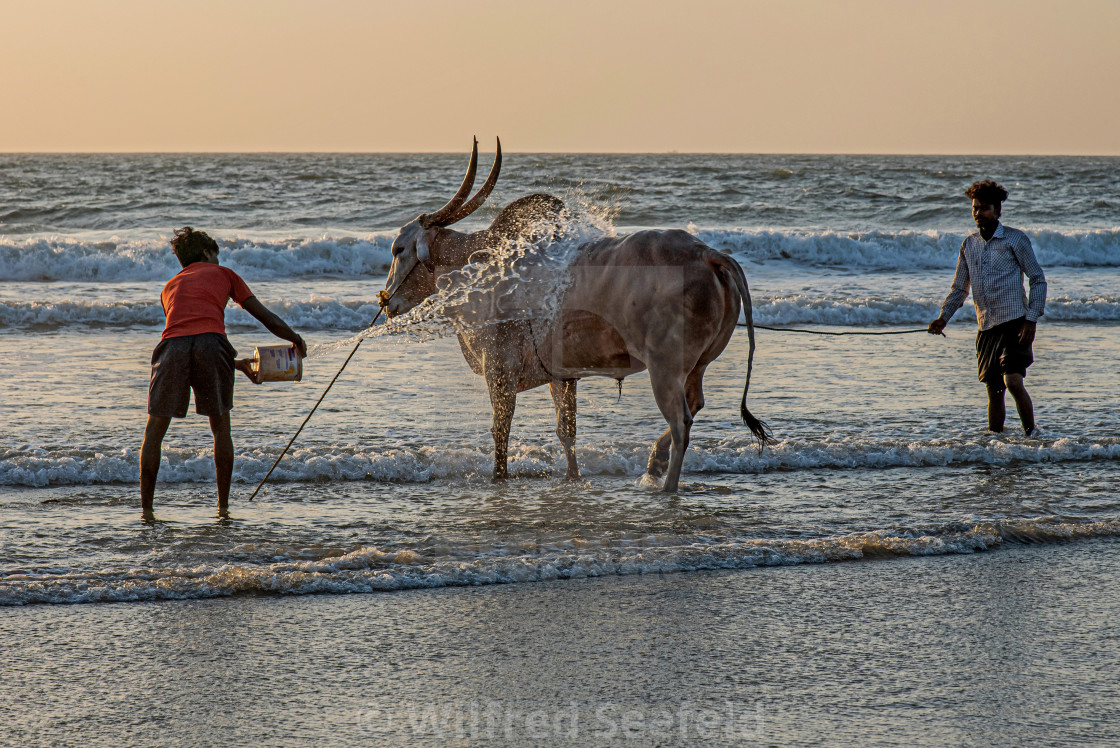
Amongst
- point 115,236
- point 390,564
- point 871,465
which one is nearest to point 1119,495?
point 871,465

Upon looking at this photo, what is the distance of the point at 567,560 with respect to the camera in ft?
15.5

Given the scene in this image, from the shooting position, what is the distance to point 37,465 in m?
6.41

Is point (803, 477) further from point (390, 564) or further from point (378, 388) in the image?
point (378, 388)

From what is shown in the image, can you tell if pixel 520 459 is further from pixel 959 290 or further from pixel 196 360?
pixel 959 290

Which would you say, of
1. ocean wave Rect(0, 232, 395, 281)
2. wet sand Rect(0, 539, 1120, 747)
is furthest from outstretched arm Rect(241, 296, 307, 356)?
ocean wave Rect(0, 232, 395, 281)

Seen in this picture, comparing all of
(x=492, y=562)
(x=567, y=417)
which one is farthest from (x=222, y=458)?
(x=567, y=417)

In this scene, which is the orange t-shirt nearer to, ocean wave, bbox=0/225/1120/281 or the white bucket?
the white bucket

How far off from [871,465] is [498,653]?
3803mm

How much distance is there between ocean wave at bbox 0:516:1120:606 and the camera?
14.4ft

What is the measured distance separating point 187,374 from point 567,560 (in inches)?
92.4

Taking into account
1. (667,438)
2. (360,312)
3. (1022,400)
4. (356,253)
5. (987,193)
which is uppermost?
(987,193)

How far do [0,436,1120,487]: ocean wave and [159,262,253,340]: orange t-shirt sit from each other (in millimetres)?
1159

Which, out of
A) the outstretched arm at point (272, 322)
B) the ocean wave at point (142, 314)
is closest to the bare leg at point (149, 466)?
the outstretched arm at point (272, 322)

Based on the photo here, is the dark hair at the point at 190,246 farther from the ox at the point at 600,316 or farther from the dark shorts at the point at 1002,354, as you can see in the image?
the dark shorts at the point at 1002,354
